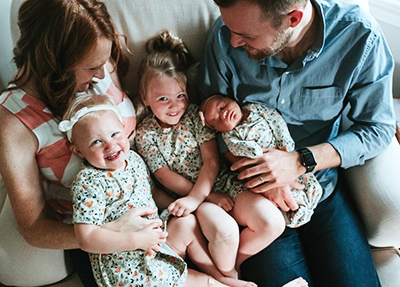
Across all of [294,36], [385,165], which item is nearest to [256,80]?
[294,36]

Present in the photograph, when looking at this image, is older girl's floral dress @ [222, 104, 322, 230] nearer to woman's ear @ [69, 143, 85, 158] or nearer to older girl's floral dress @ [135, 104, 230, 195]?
older girl's floral dress @ [135, 104, 230, 195]

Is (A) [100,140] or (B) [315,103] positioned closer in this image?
(A) [100,140]

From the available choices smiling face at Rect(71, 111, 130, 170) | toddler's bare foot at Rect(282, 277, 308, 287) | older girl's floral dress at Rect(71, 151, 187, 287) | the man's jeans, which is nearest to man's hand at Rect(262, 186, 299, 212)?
the man's jeans

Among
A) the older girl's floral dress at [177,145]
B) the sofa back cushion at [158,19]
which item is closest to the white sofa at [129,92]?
the sofa back cushion at [158,19]

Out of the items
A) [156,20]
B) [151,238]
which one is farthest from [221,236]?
[156,20]

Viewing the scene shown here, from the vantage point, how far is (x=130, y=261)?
142 cm

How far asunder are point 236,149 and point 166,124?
33 cm

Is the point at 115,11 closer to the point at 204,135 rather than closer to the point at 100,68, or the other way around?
the point at 100,68

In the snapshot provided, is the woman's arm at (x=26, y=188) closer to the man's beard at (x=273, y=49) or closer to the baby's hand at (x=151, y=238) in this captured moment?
the baby's hand at (x=151, y=238)

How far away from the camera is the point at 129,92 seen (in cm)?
176

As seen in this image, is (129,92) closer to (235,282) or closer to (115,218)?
(115,218)

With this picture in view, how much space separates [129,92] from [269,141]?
607 mm

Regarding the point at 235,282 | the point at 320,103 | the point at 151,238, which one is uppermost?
the point at 320,103

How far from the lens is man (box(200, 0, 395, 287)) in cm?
150
